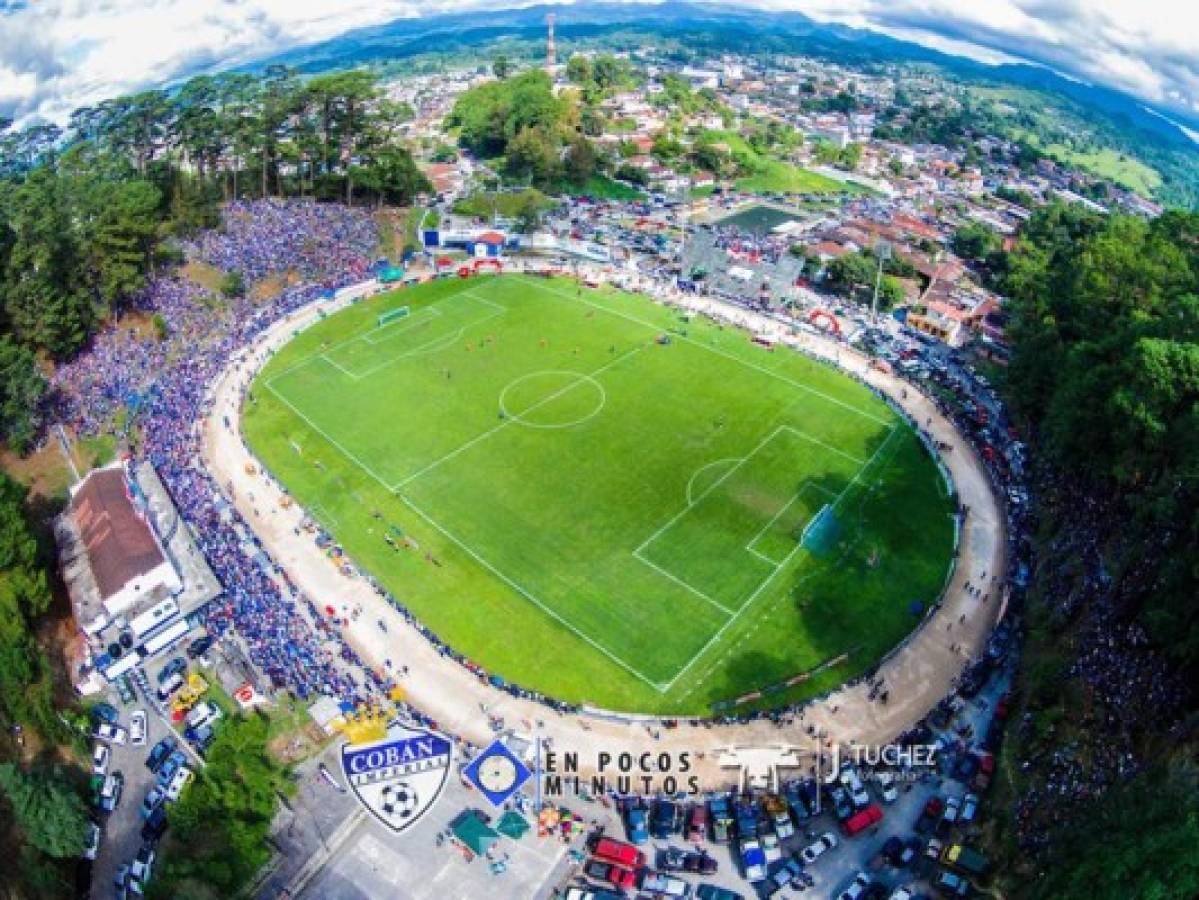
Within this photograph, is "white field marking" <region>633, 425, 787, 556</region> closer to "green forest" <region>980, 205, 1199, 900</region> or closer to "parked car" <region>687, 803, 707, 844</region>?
"parked car" <region>687, 803, 707, 844</region>

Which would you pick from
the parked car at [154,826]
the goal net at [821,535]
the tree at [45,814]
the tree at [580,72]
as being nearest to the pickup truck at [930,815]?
the goal net at [821,535]

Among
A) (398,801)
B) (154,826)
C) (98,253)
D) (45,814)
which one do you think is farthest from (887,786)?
(98,253)

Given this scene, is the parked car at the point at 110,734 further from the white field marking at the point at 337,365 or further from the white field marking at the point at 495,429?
the white field marking at the point at 337,365

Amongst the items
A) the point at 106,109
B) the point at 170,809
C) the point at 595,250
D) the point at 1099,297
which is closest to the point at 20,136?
the point at 106,109

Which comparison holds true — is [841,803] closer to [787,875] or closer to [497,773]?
[787,875]

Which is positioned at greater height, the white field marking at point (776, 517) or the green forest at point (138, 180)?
the green forest at point (138, 180)

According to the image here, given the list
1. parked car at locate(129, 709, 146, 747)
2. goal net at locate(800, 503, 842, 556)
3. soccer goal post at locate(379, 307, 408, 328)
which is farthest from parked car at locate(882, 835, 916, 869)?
soccer goal post at locate(379, 307, 408, 328)

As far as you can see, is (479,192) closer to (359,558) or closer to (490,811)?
(359,558)
